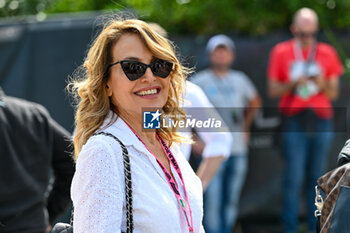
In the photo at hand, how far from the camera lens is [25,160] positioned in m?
3.18

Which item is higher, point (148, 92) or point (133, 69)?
point (133, 69)

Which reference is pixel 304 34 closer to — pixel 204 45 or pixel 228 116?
pixel 204 45

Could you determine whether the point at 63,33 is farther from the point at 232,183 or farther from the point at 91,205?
the point at 91,205

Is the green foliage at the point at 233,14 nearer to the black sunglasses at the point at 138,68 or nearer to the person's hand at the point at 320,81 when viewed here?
the person's hand at the point at 320,81

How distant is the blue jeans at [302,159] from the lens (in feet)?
19.2

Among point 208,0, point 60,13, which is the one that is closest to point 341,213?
point 208,0

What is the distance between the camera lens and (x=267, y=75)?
6.12 m

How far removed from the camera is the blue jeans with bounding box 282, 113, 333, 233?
5.84 metres

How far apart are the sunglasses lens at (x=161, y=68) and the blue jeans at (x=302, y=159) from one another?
3718mm

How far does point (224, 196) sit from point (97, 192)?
3987mm

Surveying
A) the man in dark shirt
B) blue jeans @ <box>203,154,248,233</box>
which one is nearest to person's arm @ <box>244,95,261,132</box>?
blue jeans @ <box>203,154,248,233</box>

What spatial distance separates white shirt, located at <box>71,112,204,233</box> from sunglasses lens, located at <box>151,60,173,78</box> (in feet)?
0.89

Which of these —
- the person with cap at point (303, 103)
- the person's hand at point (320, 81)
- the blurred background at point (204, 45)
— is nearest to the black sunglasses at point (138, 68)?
the blurred background at point (204, 45)

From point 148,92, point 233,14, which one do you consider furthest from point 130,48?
point 233,14
